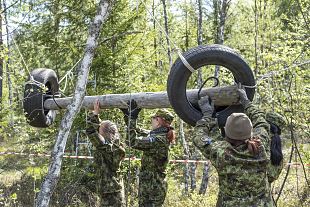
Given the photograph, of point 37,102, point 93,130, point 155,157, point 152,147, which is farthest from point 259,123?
point 37,102

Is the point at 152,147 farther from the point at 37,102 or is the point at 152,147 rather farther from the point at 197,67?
the point at 37,102

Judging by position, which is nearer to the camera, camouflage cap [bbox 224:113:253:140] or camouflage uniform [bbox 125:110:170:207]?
camouflage cap [bbox 224:113:253:140]

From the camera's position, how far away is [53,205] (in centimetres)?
914

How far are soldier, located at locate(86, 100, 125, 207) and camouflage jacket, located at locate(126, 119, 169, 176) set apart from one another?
336mm

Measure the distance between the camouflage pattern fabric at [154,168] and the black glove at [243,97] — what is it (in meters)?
1.54

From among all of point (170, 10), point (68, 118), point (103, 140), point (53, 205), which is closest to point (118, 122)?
point (53, 205)

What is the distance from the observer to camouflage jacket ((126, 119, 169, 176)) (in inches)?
218

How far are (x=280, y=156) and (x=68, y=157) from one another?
20.3ft

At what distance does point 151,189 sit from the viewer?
5.75 metres

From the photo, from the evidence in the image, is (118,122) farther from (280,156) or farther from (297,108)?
(280,156)

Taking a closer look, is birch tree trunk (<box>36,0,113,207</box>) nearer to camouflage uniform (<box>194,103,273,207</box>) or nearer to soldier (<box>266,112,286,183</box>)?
camouflage uniform (<box>194,103,273,207</box>)

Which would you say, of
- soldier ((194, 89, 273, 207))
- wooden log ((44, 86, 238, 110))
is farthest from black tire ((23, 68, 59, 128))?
soldier ((194, 89, 273, 207))

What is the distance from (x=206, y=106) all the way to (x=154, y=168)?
181cm

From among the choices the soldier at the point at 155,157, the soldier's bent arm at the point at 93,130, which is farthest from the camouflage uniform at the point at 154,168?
the soldier's bent arm at the point at 93,130
